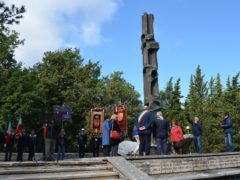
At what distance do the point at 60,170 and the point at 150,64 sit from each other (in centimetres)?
839

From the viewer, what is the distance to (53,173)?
30.1 ft

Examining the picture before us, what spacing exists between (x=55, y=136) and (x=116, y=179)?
7.99 m

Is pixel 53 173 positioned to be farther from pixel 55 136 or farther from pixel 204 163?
pixel 55 136

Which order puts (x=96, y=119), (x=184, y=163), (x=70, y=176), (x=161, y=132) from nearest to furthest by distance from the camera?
1. (x=70, y=176)
2. (x=184, y=163)
3. (x=161, y=132)
4. (x=96, y=119)

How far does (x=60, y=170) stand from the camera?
9391mm

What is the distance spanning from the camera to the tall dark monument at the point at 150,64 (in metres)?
16.3

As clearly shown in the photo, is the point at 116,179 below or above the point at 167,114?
below

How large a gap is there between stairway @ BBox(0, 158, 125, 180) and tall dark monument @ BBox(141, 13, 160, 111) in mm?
6335

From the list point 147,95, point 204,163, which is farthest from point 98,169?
point 147,95

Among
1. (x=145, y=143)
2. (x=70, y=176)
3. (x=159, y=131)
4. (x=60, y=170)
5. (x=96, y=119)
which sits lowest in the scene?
→ (x=70, y=176)

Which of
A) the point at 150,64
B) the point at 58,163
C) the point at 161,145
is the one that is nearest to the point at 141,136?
the point at 161,145

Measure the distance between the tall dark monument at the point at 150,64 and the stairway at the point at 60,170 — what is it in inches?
249

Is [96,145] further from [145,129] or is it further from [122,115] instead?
[145,129]

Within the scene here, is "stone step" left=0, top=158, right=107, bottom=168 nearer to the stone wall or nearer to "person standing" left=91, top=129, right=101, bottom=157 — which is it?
the stone wall
